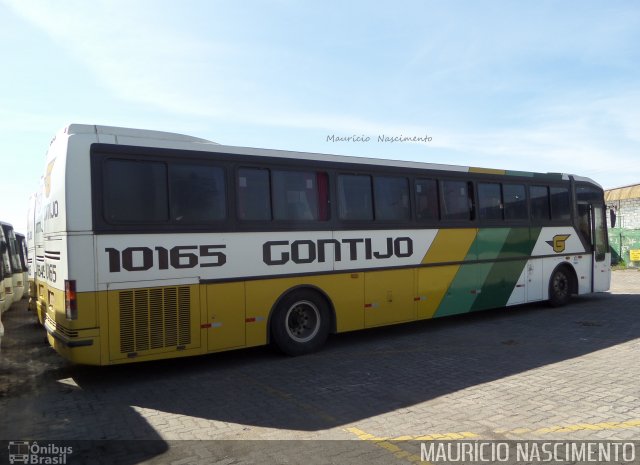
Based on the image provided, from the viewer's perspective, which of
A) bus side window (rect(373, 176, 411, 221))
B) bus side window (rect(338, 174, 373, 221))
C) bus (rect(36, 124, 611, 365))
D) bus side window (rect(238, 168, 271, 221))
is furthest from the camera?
bus side window (rect(373, 176, 411, 221))

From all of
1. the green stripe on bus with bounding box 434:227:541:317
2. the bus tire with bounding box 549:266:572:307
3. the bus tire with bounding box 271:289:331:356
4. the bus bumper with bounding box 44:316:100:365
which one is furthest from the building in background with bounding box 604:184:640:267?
the bus bumper with bounding box 44:316:100:365

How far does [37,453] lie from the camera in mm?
4656

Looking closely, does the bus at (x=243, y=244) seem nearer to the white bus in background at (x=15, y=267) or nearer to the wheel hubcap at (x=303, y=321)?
the wheel hubcap at (x=303, y=321)

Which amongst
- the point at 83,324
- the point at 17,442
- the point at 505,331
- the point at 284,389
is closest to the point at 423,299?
the point at 505,331

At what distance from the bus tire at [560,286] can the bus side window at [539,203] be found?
1.56 m

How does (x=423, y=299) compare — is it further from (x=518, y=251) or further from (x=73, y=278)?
(x=73, y=278)

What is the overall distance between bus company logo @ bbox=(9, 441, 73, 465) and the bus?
1697 millimetres

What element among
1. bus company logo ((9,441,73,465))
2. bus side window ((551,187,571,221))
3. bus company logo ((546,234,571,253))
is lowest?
bus company logo ((9,441,73,465))

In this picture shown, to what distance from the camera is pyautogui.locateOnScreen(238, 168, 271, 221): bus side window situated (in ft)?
25.9

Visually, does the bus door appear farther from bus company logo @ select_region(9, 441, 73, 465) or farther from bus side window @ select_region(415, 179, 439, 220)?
bus company logo @ select_region(9, 441, 73, 465)

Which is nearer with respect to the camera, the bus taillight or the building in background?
the bus taillight

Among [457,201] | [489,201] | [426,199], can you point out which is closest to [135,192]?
[426,199]

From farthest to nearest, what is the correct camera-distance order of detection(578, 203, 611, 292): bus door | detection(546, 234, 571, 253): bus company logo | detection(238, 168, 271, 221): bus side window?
detection(578, 203, 611, 292): bus door → detection(546, 234, 571, 253): bus company logo → detection(238, 168, 271, 221): bus side window

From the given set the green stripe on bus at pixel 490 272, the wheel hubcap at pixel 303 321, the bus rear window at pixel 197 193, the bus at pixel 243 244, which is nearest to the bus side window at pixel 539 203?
the green stripe on bus at pixel 490 272
